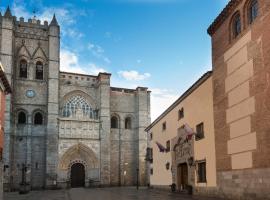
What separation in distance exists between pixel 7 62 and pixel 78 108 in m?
9.72

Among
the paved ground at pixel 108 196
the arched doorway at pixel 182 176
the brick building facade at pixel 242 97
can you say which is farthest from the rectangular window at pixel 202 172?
the arched doorway at pixel 182 176

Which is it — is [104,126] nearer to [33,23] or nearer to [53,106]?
[53,106]

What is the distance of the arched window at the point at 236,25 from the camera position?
1827 centimetres

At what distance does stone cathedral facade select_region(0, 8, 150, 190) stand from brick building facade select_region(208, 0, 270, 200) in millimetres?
26022

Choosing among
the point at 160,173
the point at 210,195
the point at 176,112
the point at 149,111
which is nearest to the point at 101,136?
the point at 149,111

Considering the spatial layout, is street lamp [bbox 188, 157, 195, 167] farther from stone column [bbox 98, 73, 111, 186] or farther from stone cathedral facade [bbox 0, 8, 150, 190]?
stone column [bbox 98, 73, 111, 186]

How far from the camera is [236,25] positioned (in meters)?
18.6

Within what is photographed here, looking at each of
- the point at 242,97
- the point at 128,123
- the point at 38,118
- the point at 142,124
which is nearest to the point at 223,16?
the point at 242,97

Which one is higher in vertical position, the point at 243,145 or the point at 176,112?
the point at 176,112

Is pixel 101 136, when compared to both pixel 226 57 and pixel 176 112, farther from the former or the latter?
pixel 226 57

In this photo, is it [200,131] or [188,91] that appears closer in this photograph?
[200,131]

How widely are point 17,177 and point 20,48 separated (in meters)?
14.7

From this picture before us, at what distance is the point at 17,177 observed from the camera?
40.4m

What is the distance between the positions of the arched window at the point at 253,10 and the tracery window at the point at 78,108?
3077 cm
